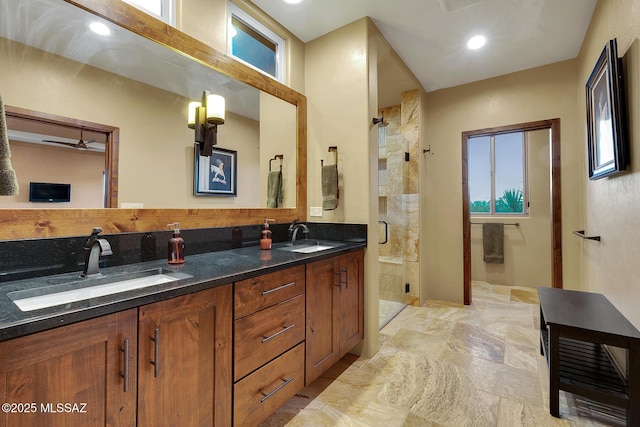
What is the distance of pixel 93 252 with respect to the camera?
1265mm

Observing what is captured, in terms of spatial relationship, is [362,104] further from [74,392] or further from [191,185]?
[74,392]

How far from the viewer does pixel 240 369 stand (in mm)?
1286

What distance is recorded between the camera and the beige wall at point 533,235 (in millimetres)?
4238

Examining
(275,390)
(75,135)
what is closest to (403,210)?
(275,390)

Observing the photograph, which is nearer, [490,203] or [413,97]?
[413,97]

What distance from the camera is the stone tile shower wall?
3.47 m

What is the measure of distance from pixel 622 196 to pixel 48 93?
10.1 ft

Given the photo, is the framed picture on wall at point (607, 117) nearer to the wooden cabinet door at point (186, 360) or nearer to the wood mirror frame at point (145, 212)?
the wood mirror frame at point (145, 212)

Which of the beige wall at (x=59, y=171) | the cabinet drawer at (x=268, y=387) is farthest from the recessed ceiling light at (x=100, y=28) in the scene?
the cabinet drawer at (x=268, y=387)

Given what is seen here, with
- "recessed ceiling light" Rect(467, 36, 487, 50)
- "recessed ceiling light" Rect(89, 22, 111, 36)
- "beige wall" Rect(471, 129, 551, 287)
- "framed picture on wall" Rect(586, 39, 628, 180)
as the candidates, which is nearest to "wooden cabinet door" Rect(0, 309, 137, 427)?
"recessed ceiling light" Rect(89, 22, 111, 36)

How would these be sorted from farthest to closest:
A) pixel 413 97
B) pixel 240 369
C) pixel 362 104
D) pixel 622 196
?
pixel 413 97 < pixel 362 104 < pixel 622 196 < pixel 240 369

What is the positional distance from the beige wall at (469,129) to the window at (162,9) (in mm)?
2986

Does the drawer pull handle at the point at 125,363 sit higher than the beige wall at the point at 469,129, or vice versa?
the beige wall at the point at 469,129

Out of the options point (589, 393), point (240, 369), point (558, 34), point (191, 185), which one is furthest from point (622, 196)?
point (191, 185)
